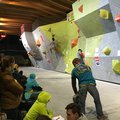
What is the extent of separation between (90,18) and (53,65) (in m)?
7.26

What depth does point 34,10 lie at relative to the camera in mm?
→ 14695

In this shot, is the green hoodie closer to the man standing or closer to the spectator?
the spectator

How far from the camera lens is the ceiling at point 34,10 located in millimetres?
12703

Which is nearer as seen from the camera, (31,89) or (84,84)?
(84,84)

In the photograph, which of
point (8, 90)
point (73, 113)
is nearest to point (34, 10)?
point (8, 90)

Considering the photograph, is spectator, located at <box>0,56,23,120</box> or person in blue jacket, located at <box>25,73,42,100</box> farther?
person in blue jacket, located at <box>25,73,42,100</box>

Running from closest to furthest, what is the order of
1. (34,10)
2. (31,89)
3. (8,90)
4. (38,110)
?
1. (8,90)
2. (38,110)
3. (31,89)
4. (34,10)

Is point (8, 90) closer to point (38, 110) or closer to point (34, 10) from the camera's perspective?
point (38, 110)

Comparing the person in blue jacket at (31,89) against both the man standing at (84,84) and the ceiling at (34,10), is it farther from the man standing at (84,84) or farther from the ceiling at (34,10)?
the ceiling at (34,10)

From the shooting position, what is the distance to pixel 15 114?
164 inches

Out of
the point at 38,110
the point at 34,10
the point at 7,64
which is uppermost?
the point at 34,10

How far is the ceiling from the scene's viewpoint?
41.7 ft

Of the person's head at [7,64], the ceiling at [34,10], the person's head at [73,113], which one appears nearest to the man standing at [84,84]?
the person's head at [7,64]

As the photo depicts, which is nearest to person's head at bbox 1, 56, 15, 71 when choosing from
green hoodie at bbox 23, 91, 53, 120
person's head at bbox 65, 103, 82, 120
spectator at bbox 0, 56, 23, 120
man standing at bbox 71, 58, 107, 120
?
spectator at bbox 0, 56, 23, 120
